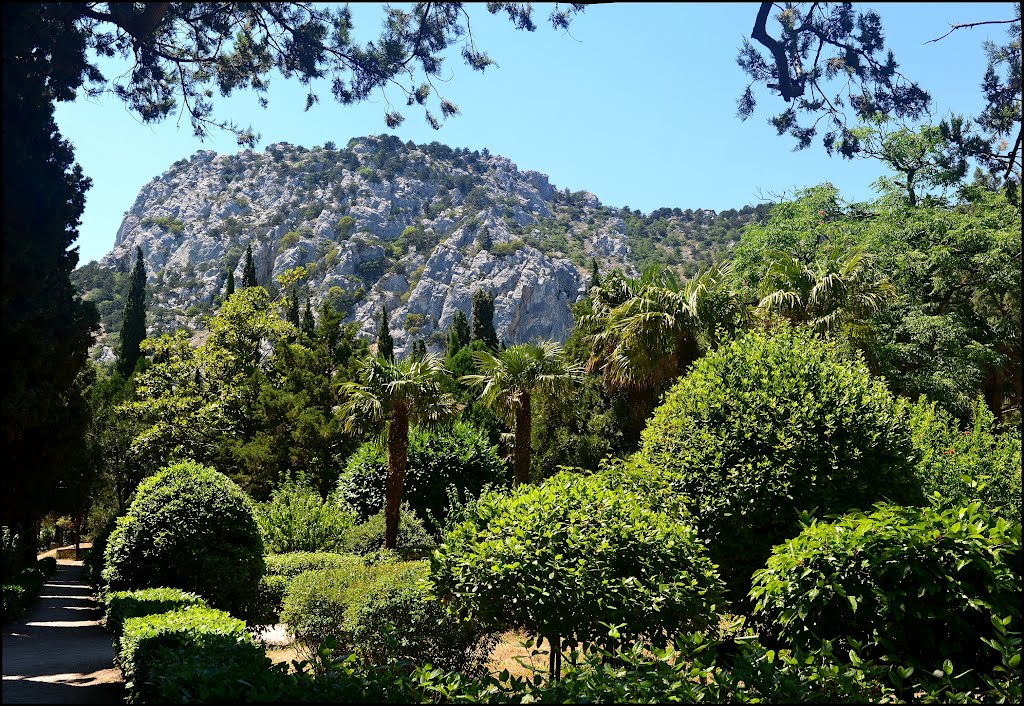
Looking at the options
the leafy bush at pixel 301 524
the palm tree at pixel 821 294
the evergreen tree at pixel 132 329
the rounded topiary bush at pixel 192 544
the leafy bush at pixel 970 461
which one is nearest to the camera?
the leafy bush at pixel 970 461

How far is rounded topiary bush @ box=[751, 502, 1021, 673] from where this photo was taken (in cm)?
439

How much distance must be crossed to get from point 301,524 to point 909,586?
15.0 m

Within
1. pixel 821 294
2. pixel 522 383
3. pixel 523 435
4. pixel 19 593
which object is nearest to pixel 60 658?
pixel 19 593

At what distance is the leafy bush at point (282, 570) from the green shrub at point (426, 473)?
6760 millimetres

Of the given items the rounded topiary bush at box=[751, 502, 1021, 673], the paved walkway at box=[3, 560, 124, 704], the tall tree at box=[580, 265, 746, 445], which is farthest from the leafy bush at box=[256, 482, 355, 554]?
the rounded topiary bush at box=[751, 502, 1021, 673]

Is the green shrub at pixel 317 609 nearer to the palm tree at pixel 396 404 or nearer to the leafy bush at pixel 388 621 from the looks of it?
the leafy bush at pixel 388 621

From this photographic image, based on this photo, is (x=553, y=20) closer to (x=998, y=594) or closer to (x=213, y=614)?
(x=998, y=594)

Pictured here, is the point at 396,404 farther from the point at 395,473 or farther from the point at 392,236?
the point at 392,236

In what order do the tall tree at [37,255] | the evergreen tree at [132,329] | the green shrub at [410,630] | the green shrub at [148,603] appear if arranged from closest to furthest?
the tall tree at [37,255], the green shrub at [148,603], the green shrub at [410,630], the evergreen tree at [132,329]

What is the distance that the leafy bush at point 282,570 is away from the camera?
10930mm

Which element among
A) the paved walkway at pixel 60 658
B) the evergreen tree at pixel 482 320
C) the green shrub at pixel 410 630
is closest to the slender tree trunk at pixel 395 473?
the paved walkway at pixel 60 658

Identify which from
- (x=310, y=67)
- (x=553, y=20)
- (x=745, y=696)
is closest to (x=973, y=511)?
(x=745, y=696)

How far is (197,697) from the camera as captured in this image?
4.32 m

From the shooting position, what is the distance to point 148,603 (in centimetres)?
852
